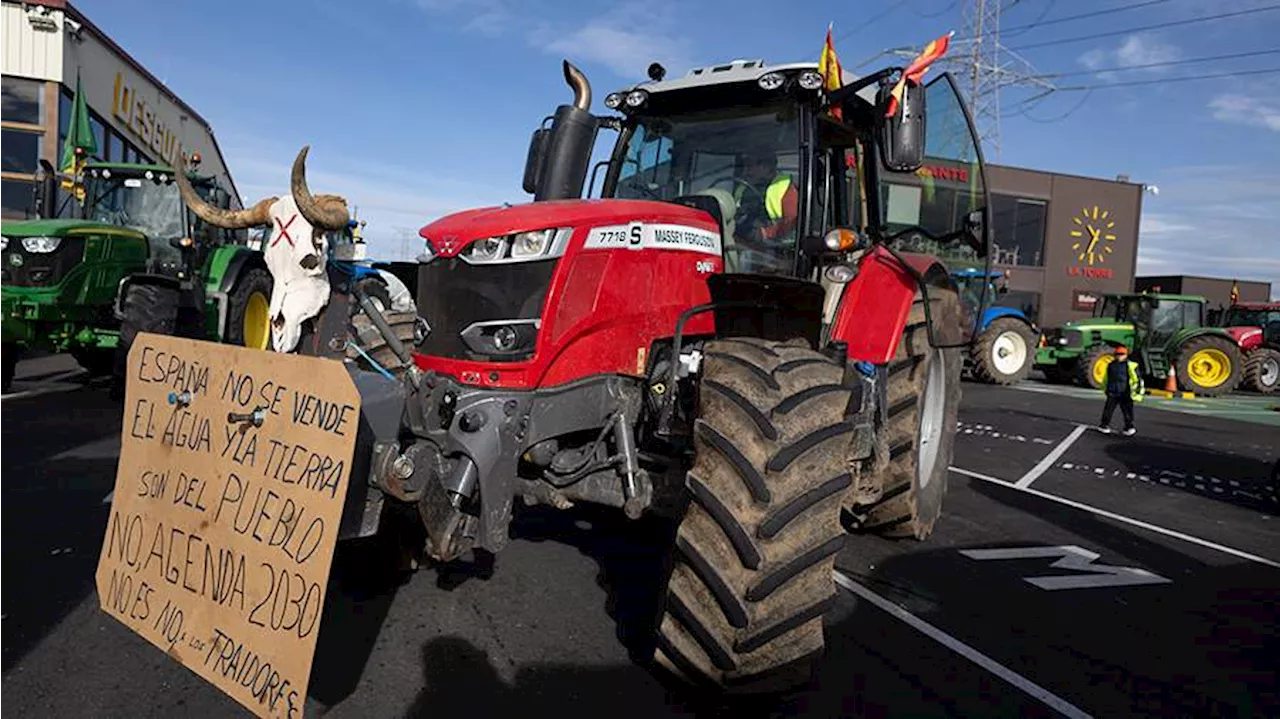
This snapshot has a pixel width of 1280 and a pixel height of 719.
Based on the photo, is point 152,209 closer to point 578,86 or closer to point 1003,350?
point 578,86

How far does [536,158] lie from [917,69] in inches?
76.1

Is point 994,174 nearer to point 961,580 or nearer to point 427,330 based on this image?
point 961,580

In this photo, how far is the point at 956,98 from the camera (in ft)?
13.5

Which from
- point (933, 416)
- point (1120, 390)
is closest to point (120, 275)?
point (933, 416)

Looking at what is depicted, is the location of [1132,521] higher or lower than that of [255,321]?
lower

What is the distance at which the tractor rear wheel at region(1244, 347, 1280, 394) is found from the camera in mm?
17859

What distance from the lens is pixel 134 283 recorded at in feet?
29.1

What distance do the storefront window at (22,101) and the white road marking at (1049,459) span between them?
20.5 meters

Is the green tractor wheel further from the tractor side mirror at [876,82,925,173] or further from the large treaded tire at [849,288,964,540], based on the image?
the tractor side mirror at [876,82,925,173]

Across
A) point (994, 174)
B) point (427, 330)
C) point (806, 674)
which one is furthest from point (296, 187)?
point (994, 174)

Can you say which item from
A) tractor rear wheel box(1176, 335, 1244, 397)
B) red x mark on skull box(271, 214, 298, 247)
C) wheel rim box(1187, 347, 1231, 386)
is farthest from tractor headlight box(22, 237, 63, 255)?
wheel rim box(1187, 347, 1231, 386)

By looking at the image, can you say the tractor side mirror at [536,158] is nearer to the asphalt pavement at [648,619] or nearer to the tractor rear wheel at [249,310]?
the asphalt pavement at [648,619]

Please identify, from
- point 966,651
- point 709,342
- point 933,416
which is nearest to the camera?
point 709,342

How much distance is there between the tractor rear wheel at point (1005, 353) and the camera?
1633 centimetres
